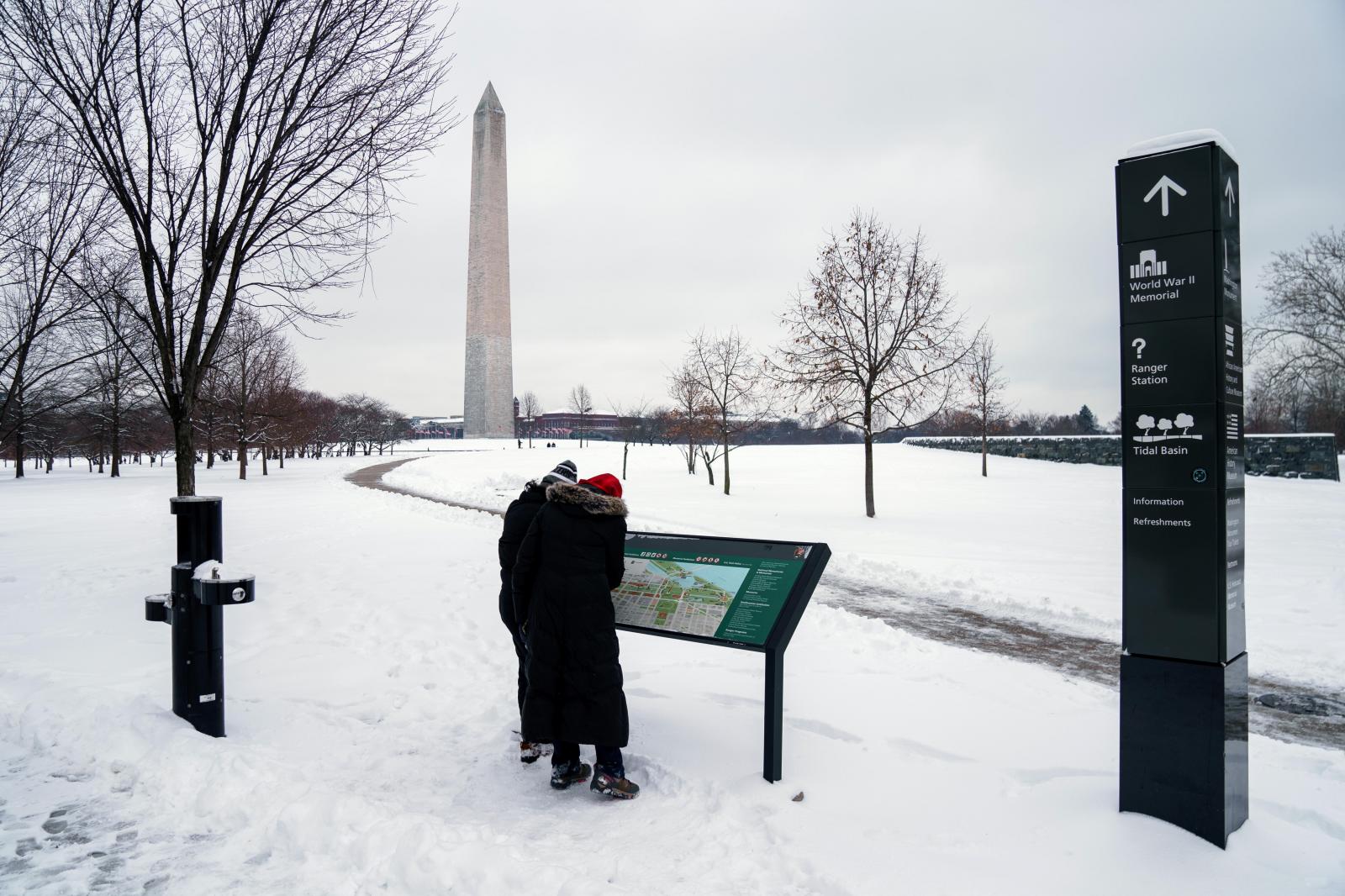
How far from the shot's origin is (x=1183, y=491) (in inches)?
132

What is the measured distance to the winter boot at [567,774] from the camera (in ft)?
13.4

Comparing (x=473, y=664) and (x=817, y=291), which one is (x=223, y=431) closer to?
(x=817, y=291)

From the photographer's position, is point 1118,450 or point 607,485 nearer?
point 607,485

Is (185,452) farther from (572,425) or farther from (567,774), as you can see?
(572,425)

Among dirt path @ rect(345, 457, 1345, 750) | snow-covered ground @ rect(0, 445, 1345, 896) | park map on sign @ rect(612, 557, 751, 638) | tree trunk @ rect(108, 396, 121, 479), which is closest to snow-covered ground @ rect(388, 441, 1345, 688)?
dirt path @ rect(345, 457, 1345, 750)


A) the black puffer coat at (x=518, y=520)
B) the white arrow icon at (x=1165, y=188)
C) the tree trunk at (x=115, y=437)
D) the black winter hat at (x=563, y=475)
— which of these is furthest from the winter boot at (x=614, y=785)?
the tree trunk at (x=115, y=437)

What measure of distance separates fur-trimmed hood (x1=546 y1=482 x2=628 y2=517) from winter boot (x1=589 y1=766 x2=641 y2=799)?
134cm

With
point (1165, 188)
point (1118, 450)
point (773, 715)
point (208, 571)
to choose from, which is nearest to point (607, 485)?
point (773, 715)

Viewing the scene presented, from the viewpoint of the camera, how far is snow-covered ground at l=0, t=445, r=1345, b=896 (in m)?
3.18

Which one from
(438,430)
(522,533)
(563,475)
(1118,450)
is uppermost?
(438,430)

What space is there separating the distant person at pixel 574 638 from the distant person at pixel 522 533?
199 millimetres

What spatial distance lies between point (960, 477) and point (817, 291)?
15.8m

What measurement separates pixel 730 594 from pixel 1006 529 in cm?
1388

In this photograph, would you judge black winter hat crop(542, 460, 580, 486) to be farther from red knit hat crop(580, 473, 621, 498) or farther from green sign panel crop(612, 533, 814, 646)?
green sign panel crop(612, 533, 814, 646)
